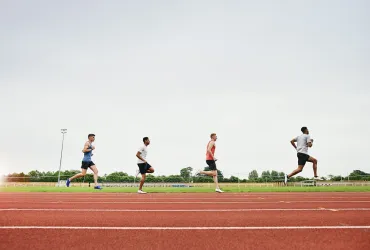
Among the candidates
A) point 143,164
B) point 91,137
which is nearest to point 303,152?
point 143,164

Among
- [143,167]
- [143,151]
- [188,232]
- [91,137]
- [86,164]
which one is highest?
[91,137]

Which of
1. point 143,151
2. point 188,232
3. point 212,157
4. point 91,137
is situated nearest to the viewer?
point 188,232

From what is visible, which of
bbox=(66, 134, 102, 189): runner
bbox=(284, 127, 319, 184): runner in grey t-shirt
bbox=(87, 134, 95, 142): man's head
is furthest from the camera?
bbox=(66, 134, 102, 189): runner

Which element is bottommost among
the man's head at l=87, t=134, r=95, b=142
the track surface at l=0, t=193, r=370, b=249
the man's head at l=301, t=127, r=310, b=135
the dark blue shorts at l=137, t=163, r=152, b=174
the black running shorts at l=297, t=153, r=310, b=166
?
the track surface at l=0, t=193, r=370, b=249

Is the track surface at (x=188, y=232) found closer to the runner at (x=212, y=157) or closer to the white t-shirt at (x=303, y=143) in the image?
the runner at (x=212, y=157)

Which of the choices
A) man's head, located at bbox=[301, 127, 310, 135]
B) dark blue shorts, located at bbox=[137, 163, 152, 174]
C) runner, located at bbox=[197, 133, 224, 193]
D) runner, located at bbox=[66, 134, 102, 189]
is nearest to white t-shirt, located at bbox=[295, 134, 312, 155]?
man's head, located at bbox=[301, 127, 310, 135]

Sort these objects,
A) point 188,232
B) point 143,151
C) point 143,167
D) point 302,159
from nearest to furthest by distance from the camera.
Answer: point 188,232
point 302,159
point 143,167
point 143,151

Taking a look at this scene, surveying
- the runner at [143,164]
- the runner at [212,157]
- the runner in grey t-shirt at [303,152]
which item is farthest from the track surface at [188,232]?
the runner in grey t-shirt at [303,152]

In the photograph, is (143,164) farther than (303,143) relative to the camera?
Yes

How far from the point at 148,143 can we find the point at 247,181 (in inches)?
672

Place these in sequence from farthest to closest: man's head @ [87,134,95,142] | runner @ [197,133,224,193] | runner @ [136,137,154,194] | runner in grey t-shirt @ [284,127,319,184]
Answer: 1. man's head @ [87,134,95,142]
2. runner @ [136,137,154,194]
3. runner @ [197,133,224,193]
4. runner in grey t-shirt @ [284,127,319,184]

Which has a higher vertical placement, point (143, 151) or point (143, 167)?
point (143, 151)

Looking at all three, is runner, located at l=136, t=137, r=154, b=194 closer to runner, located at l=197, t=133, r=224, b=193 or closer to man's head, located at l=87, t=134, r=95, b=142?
runner, located at l=197, t=133, r=224, b=193

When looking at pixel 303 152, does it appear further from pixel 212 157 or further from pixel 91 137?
pixel 91 137
